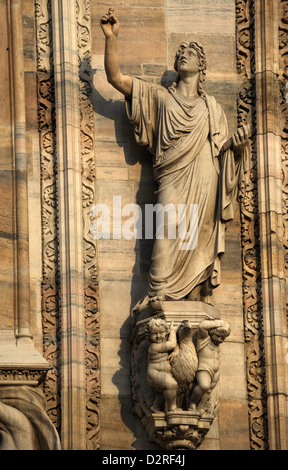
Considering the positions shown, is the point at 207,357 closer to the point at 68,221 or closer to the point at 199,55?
the point at 68,221

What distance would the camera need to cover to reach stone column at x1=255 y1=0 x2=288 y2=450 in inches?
787

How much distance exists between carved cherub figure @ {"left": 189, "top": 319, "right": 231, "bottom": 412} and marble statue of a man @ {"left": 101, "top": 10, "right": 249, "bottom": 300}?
0.43 meters

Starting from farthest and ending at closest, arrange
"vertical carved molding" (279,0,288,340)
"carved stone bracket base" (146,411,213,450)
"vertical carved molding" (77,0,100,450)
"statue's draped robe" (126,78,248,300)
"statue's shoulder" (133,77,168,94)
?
"vertical carved molding" (279,0,288,340), "statue's shoulder" (133,77,168,94), "statue's draped robe" (126,78,248,300), "vertical carved molding" (77,0,100,450), "carved stone bracket base" (146,411,213,450)

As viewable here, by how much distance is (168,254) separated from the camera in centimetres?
1997

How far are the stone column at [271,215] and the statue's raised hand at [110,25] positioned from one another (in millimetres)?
1527

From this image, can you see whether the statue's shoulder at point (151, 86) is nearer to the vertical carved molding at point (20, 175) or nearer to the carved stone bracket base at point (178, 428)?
the vertical carved molding at point (20, 175)

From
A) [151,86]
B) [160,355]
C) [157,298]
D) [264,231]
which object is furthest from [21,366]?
[151,86]

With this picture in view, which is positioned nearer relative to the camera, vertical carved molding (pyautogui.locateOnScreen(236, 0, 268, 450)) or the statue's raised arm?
vertical carved molding (pyautogui.locateOnScreen(236, 0, 268, 450))

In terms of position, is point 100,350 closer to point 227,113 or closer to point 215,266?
point 215,266

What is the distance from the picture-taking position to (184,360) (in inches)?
768

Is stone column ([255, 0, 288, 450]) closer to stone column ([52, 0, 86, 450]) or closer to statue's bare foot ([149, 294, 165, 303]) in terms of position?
statue's bare foot ([149, 294, 165, 303])

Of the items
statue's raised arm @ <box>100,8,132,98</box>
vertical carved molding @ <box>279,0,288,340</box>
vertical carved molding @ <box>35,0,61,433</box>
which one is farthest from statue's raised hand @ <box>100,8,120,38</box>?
vertical carved molding @ <box>279,0,288,340</box>
